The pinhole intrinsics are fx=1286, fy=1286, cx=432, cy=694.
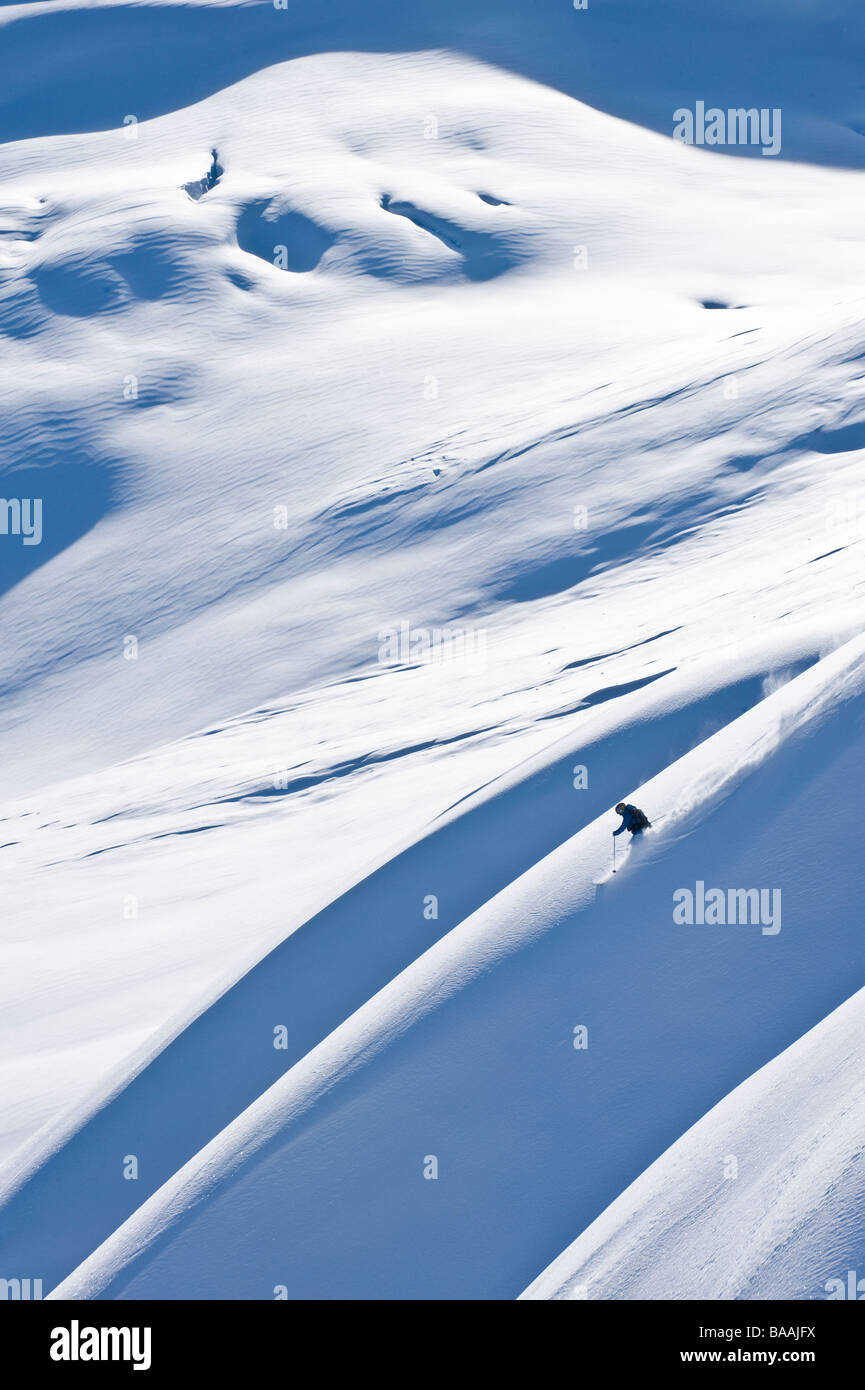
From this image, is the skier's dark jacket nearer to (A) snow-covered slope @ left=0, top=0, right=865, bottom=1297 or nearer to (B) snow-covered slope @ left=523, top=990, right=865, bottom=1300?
(A) snow-covered slope @ left=0, top=0, right=865, bottom=1297

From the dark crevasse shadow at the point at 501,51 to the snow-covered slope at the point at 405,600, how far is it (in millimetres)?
145

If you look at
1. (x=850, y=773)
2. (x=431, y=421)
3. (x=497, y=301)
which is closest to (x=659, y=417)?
(x=431, y=421)

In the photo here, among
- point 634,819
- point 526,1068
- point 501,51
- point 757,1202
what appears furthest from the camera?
point 501,51

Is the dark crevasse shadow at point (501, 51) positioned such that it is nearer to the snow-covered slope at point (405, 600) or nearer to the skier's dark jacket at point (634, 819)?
the snow-covered slope at point (405, 600)

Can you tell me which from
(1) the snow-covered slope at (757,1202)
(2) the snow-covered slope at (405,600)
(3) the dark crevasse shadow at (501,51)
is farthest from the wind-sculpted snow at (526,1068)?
(3) the dark crevasse shadow at (501,51)

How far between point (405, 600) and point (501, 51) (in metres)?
21.1

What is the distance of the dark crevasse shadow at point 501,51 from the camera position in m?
30.3

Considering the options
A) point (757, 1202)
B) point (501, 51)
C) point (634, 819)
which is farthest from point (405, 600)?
point (501, 51)

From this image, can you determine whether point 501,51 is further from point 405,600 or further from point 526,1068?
point 526,1068

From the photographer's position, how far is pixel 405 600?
15797 mm

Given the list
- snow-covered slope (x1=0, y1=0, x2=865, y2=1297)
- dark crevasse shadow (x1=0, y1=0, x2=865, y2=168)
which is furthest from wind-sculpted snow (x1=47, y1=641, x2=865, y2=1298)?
dark crevasse shadow (x1=0, y1=0, x2=865, y2=168)

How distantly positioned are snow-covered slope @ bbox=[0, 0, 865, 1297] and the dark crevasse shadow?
145 millimetres

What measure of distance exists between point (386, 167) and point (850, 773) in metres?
23.8

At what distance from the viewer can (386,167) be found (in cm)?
2656
